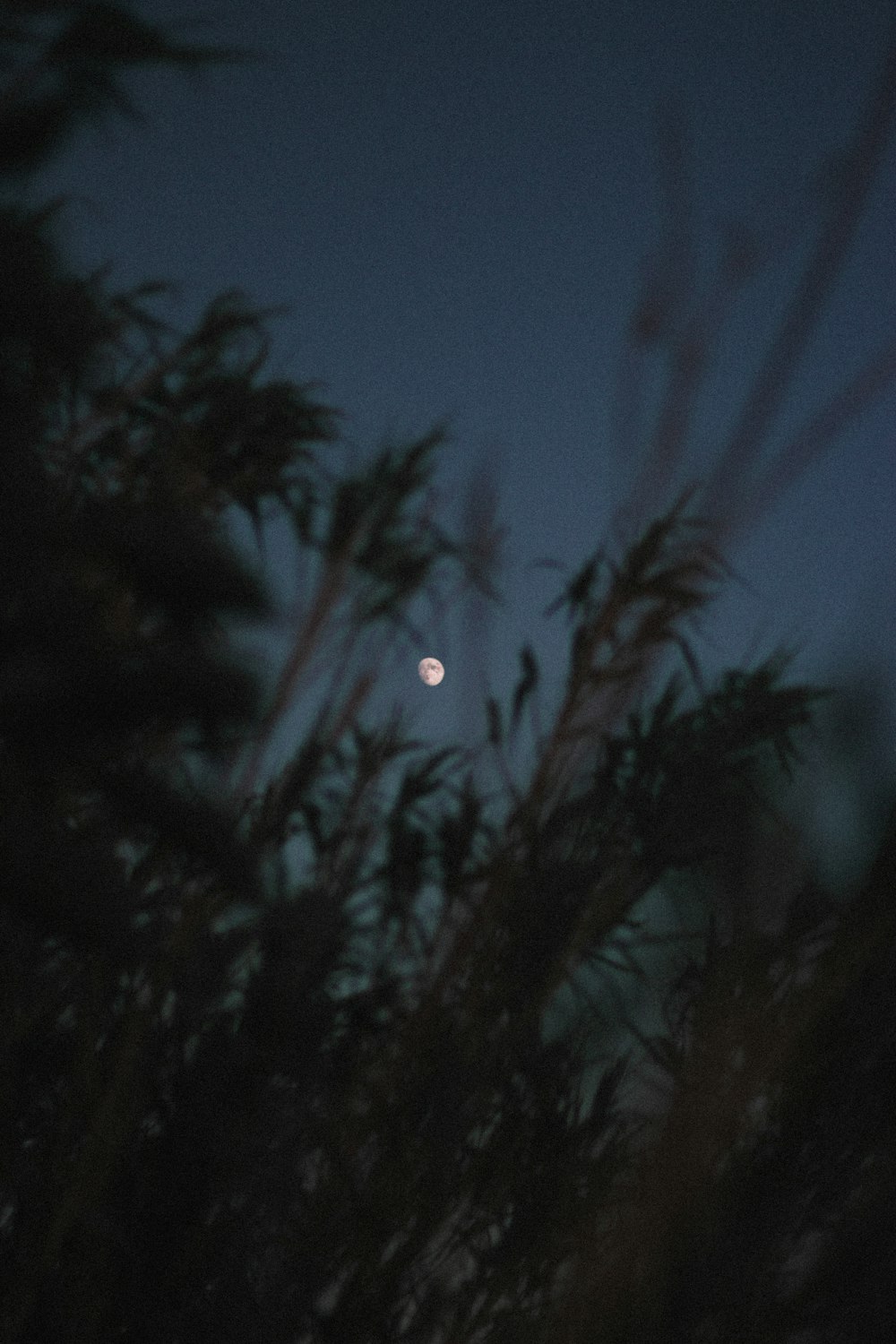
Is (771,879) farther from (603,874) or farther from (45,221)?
(45,221)

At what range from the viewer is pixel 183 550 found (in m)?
0.92

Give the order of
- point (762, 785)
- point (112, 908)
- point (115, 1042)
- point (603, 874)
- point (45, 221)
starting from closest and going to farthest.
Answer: point (112, 908) → point (45, 221) → point (115, 1042) → point (603, 874) → point (762, 785)

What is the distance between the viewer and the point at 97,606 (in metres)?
0.96

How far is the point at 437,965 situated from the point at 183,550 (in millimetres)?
1962

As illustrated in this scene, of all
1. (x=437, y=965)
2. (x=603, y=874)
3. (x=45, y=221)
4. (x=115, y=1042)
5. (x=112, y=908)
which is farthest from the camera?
(x=603, y=874)

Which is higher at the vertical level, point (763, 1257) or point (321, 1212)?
point (321, 1212)

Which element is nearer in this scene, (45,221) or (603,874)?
(45,221)

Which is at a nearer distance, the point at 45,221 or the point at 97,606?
the point at 97,606

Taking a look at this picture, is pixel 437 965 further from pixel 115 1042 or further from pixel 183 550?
pixel 183 550

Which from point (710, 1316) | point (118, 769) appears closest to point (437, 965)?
point (710, 1316)

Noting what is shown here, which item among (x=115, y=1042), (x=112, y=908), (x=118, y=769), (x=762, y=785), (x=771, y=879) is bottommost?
(x=112, y=908)

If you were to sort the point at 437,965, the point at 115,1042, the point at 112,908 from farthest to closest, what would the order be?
the point at 437,965
the point at 115,1042
the point at 112,908

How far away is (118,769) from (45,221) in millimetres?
608

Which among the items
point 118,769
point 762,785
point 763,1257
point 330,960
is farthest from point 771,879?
point 118,769
